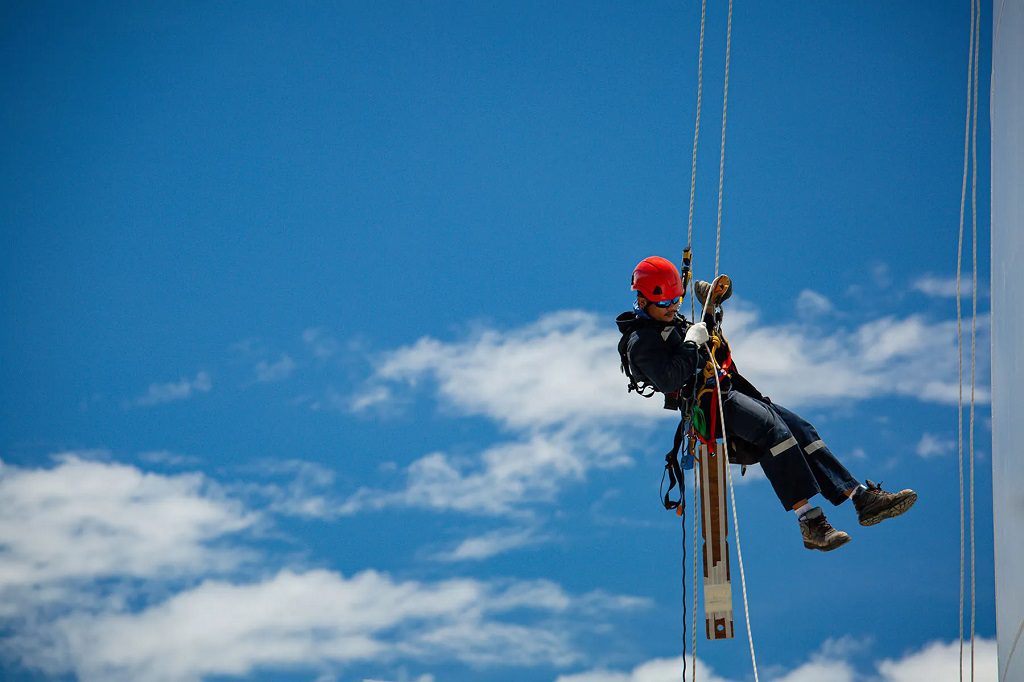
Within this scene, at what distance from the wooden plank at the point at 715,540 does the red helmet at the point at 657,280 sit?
3.02ft

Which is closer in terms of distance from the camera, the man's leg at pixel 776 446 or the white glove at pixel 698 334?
the white glove at pixel 698 334

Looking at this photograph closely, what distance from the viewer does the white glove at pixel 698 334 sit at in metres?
8.66

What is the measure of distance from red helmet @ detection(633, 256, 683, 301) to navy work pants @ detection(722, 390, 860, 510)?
0.69 m

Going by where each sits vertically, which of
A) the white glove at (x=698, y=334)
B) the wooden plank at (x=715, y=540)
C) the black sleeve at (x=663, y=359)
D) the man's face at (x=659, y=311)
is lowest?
the wooden plank at (x=715, y=540)

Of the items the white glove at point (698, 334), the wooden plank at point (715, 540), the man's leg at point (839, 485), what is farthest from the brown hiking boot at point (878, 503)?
the white glove at point (698, 334)

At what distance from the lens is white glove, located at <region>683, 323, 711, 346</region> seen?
8.66m

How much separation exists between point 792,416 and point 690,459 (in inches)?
25.3

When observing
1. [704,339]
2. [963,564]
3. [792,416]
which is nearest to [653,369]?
[704,339]

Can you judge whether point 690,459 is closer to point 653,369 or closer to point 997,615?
point 653,369

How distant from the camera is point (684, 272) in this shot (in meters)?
8.89

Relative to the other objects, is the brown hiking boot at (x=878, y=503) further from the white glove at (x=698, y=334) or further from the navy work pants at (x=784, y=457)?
the white glove at (x=698, y=334)

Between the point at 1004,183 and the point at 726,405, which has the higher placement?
the point at 1004,183

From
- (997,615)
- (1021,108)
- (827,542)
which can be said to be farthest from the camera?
(997,615)

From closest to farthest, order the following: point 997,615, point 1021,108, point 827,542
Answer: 1. point 1021,108
2. point 827,542
3. point 997,615
